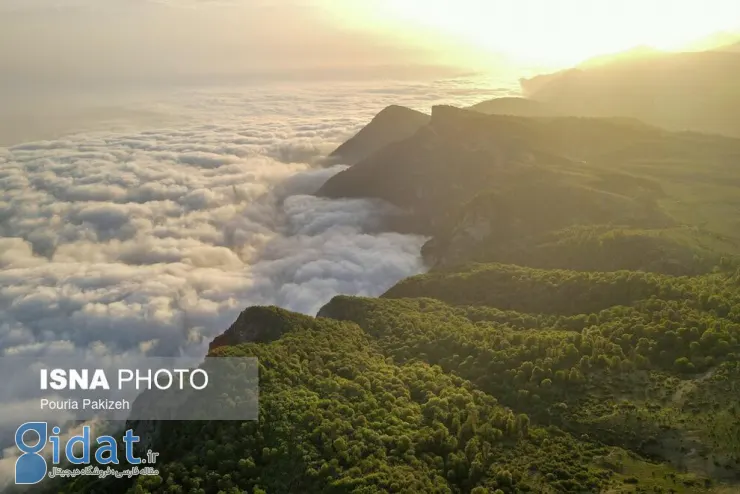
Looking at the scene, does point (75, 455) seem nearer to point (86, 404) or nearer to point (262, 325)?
point (262, 325)

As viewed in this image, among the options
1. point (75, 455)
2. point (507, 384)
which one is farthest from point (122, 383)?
point (507, 384)

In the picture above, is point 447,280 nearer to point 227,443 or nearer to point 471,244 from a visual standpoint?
point 471,244

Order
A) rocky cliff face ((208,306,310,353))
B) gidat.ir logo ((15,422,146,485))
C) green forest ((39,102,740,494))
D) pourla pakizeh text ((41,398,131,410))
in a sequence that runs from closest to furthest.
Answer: green forest ((39,102,740,494))
gidat.ir logo ((15,422,146,485))
rocky cliff face ((208,306,310,353))
pourla pakizeh text ((41,398,131,410))

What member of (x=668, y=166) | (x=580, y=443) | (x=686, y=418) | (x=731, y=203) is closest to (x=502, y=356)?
(x=580, y=443)

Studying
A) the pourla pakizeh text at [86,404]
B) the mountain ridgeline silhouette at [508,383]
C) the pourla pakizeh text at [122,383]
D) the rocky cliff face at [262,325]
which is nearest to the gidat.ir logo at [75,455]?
the mountain ridgeline silhouette at [508,383]

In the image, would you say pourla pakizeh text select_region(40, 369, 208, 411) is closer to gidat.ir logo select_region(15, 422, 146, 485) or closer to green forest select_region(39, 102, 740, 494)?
green forest select_region(39, 102, 740, 494)

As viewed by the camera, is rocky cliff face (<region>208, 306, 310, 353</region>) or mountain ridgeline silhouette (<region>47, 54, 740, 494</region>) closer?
mountain ridgeline silhouette (<region>47, 54, 740, 494</region>)

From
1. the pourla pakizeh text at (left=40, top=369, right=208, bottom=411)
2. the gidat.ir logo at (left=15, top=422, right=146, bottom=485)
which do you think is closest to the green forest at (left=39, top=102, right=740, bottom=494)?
the gidat.ir logo at (left=15, top=422, right=146, bottom=485)

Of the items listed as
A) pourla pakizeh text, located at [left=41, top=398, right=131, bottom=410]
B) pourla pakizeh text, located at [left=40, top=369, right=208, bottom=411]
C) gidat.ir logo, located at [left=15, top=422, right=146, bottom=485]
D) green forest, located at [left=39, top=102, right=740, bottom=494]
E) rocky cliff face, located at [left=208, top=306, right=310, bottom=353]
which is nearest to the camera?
green forest, located at [left=39, top=102, right=740, bottom=494]

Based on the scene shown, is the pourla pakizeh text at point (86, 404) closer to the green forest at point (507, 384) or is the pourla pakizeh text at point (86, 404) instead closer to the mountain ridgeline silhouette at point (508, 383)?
the mountain ridgeline silhouette at point (508, 383)
